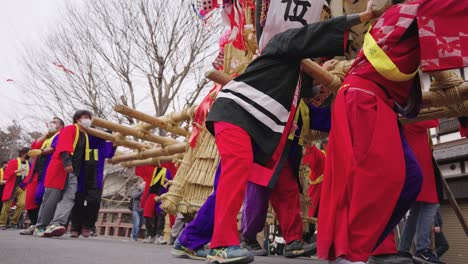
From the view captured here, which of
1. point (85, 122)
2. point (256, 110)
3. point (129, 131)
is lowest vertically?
point (256, 110)

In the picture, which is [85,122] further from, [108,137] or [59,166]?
[59,166]

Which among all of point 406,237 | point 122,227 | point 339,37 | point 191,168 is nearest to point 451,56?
point 339,37

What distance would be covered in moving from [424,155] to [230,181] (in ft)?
7.88

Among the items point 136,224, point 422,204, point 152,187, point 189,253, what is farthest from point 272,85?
point 136,224

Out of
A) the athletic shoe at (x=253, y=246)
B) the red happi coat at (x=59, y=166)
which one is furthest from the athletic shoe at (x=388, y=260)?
the red happi coat at (x=59, y=166)

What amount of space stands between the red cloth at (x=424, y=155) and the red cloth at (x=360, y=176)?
1.88 metres

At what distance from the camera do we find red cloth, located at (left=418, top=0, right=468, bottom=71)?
209 centimetres

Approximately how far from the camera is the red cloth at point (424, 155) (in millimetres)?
3725

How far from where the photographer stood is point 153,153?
6.62m

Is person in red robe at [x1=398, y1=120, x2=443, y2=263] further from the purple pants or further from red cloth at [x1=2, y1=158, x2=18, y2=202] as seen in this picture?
red cloth at [x1=2, y1=158, x2=18, y2=202]

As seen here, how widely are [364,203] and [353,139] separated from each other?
337 millimetres

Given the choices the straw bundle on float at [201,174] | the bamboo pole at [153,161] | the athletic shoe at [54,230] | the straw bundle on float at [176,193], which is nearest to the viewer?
the straw bundle on float at [176,193]

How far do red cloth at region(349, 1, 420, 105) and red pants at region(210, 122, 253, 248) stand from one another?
29.4 inches

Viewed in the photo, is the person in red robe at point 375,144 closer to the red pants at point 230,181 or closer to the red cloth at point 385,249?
the red cloth at point 385,249
